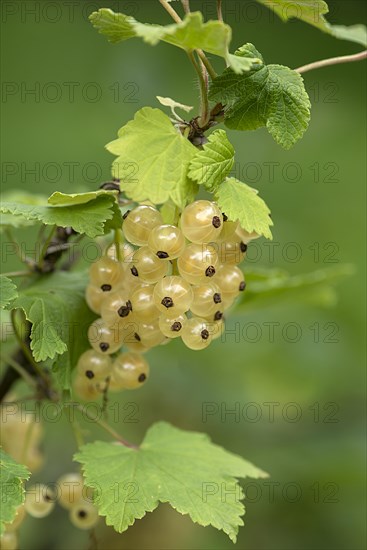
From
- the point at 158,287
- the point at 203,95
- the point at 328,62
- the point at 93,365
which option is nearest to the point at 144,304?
the point at 158,287

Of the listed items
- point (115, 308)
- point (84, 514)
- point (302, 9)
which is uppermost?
point (302, 9)

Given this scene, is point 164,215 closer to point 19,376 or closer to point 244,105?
point 244,105

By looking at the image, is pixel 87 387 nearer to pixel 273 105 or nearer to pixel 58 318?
pixel 58 318

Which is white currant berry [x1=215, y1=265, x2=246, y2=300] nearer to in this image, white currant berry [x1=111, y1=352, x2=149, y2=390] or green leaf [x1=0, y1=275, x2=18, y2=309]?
white currant berry [x1=111, y1=352, x2=149, y2=390]

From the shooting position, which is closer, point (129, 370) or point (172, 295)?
point (172, 295)

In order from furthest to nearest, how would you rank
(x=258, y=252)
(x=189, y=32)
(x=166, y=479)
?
(x=258, y=252)
(x=166, y=479)
(x=189, y=32)

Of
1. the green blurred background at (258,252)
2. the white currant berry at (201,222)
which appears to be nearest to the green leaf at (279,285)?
the green blurred background at (258,252)
